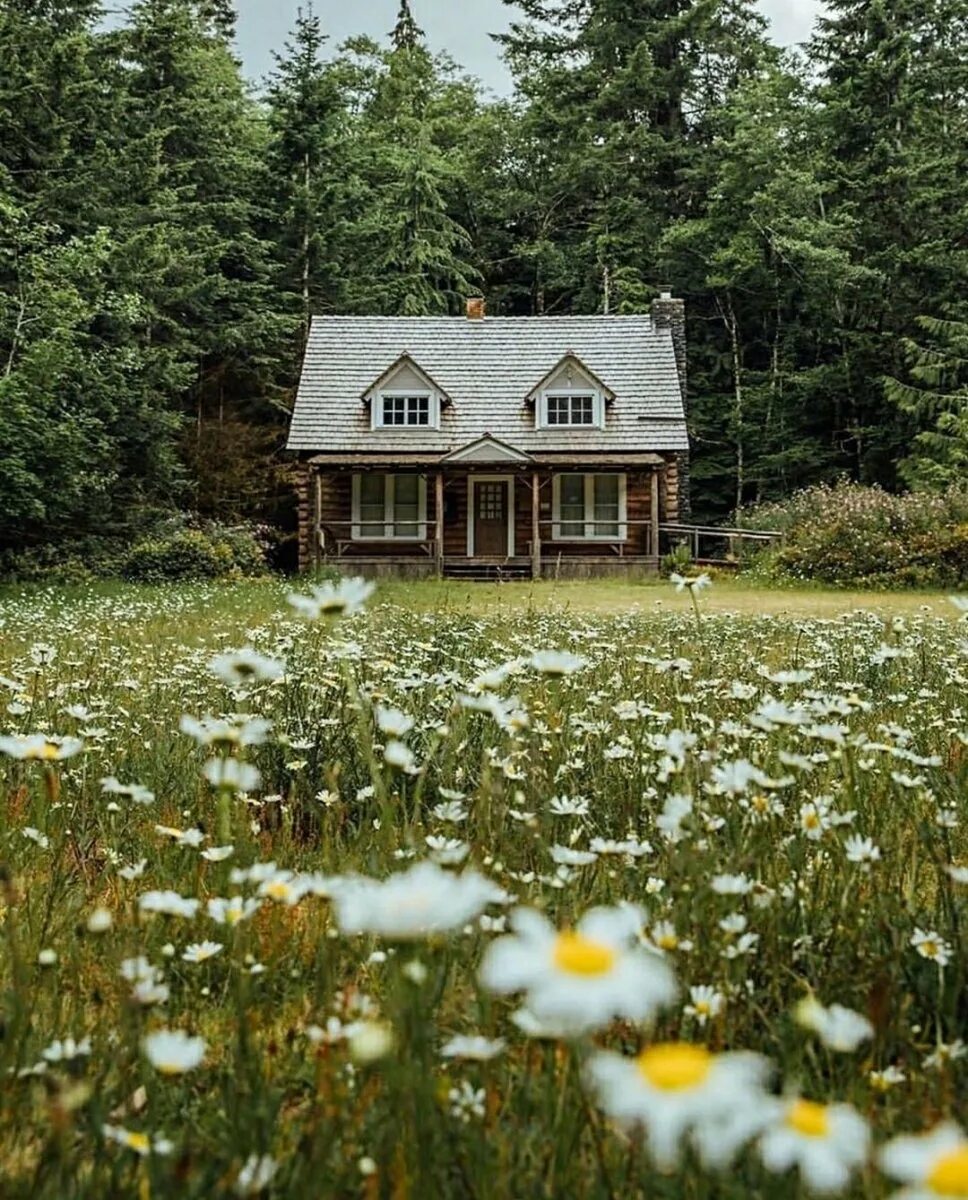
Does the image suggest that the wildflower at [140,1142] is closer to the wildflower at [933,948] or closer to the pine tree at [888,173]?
the wildflower at [933,948]

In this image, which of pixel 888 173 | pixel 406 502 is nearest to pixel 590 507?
pixel 406 502

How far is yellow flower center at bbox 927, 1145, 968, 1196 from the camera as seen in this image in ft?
1.85

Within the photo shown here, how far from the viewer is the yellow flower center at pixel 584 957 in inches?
25.3

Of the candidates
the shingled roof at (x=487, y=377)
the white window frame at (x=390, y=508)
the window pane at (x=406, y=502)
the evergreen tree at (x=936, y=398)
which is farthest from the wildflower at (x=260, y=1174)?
the evergreen tree at (x=936, y=398)

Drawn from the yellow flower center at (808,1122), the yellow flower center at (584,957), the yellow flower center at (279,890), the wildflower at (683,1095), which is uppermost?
the yellow flower center at (584,957)

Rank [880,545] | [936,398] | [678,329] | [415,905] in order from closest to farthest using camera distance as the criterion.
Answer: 1. [415,905]
2. [880,545]
3. [936,398]
4. [678,329]

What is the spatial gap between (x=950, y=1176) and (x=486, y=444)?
2304 cm

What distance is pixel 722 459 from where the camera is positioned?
104 feet

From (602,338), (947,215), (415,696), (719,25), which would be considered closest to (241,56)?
(719,25)

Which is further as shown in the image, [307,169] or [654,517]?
[307,169]

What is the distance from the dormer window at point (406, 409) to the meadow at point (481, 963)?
21444 mm

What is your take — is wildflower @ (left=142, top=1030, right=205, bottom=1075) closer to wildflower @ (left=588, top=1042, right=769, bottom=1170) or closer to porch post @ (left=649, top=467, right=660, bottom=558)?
wildflower @ (left=588, top=1042, right=769, bottom=1170)

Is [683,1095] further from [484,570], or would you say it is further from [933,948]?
[484,570]

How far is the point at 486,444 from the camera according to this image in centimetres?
2327
